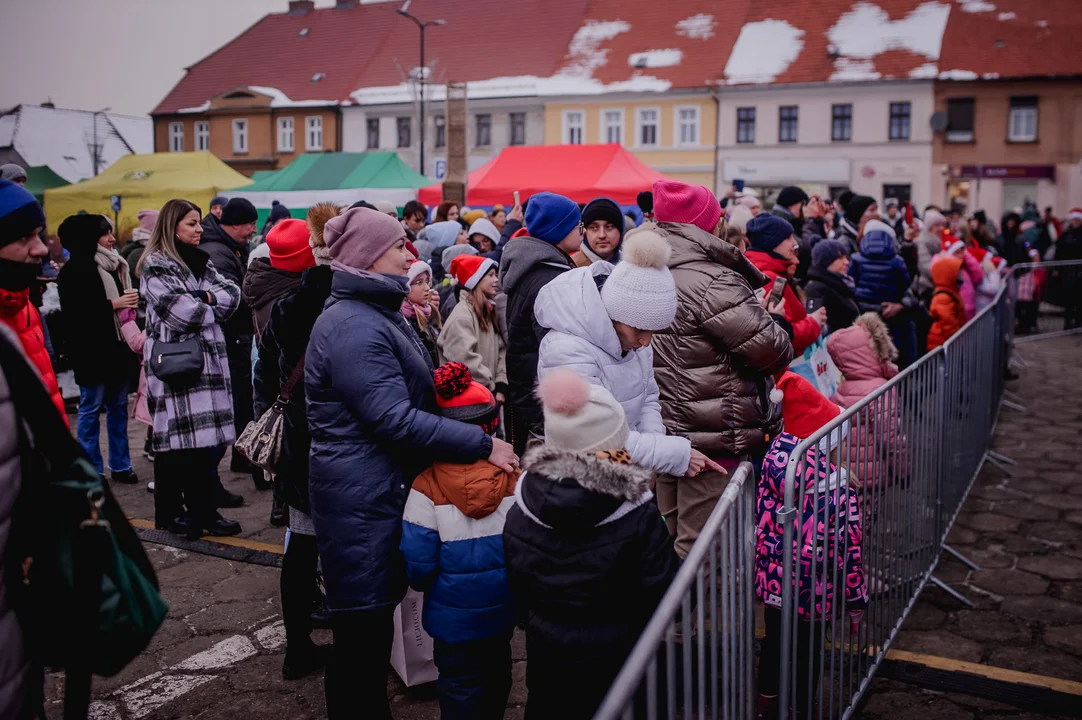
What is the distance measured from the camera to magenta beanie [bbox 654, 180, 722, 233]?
14.1 ft

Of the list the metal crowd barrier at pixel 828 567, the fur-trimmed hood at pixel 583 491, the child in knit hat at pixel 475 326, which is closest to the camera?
the metal crowd barrier at pixel 828 567

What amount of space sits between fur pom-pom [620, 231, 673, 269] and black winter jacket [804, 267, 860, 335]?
4.09m

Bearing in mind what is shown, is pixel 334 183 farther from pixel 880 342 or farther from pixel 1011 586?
pixel 1011 586

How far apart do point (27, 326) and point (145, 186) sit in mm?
17018

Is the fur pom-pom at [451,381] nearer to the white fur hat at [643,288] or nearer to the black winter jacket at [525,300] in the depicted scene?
the white fur hat at [643,288]

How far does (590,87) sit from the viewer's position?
138 ft

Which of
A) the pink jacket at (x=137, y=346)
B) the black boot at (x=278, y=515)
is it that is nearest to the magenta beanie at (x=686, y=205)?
the black boot at (x=278, y=515)

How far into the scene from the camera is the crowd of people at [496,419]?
8.88 ft

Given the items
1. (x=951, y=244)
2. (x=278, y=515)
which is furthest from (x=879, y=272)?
(x=278, y=515)

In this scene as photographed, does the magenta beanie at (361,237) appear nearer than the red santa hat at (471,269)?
Yes

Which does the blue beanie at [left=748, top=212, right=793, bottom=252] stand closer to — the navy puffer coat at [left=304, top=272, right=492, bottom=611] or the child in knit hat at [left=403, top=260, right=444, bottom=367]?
the child in knit hat at [left=403, top=260, right=444, bottom=367]

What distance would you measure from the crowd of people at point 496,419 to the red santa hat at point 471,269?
18 millimetres

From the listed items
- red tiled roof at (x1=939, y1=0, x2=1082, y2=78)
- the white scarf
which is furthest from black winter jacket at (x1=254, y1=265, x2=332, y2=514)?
red tiled roof at (x1=939, y1=0, x2=1082, y2=78)

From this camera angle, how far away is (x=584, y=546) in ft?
8.68
